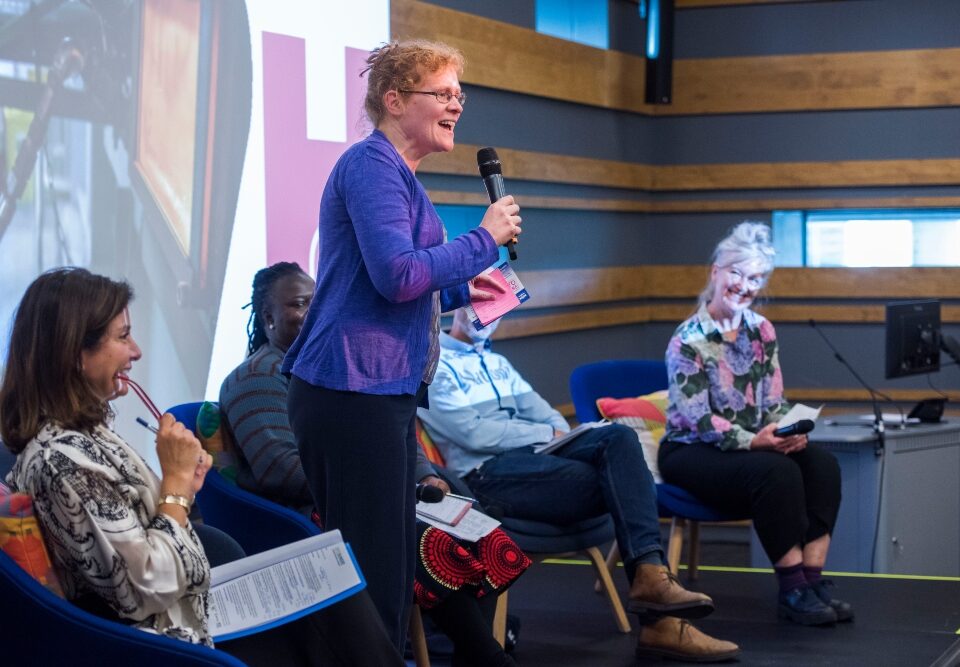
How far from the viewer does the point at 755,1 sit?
6531mm

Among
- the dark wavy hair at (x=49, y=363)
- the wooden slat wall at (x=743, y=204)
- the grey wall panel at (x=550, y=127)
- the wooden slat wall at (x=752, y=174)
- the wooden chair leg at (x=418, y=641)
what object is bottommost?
the wooden chair leg at (x=418, y=641)

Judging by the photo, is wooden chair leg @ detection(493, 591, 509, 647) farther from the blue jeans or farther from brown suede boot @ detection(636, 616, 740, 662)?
brown suede boot @ detection(636, 616, 740, 662)

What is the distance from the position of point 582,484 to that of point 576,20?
3090mm

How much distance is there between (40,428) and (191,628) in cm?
36

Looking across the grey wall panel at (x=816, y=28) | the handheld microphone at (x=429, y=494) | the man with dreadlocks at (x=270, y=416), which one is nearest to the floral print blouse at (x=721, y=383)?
the handheld microphone at (x=429, y=494)

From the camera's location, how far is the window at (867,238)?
6418 millimetres

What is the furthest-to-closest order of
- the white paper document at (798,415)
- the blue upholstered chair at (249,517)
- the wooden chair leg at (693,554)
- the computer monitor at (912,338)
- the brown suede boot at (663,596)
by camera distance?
the computer monitor at (912,338) → the wooden chair leg at (693,554) → the white paper document at (798,415) → the brown suede boot at (663,596) → the blue upholstered chair at (249,517)

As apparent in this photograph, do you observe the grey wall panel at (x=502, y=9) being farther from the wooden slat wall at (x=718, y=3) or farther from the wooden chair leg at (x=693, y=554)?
the wooden chair leg at (x=693, y=554)

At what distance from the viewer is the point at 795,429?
3.87m

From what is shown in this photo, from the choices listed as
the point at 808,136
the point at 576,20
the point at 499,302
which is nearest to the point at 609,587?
the point at 499,302

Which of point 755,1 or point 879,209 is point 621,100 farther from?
point 879,209

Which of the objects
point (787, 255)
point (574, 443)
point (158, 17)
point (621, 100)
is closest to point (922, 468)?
point (574, 443)

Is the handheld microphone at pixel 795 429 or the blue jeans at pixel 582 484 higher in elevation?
the handheld microphone at pixel 795 429

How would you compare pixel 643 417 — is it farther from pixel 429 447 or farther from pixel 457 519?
pixel 457 519
